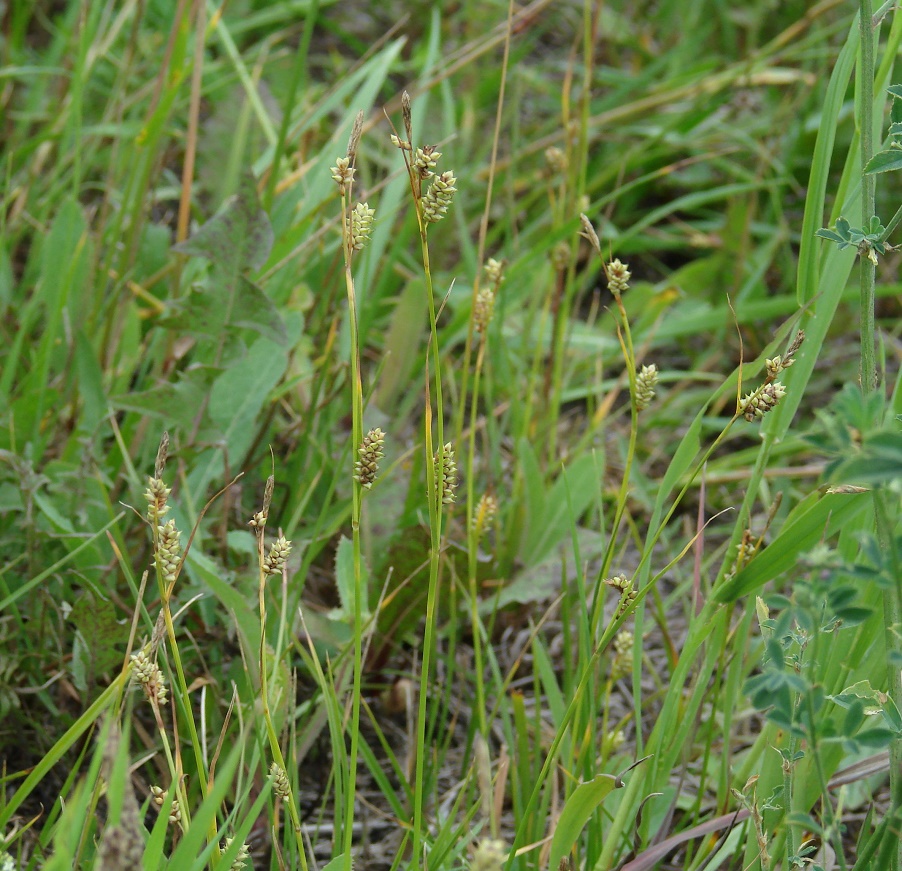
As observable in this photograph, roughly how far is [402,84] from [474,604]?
1875 mm

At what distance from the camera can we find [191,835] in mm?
561

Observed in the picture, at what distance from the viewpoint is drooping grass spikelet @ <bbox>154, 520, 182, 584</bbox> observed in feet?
2.04

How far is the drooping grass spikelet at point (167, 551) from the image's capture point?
0.62 metres

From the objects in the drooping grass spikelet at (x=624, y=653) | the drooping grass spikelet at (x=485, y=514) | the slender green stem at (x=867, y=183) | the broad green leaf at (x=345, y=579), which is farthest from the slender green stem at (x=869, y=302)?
the broad green leaf at (x=345, y=579)

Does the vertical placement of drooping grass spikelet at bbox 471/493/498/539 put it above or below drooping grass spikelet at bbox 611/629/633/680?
above

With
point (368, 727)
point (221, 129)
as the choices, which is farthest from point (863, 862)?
point (221, 129)

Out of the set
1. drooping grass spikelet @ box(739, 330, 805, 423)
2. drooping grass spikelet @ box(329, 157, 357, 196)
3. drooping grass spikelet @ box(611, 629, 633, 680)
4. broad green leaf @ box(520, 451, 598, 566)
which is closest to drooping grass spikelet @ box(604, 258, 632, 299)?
drooping grass spikelet @ box(739, 330, 805, 423)

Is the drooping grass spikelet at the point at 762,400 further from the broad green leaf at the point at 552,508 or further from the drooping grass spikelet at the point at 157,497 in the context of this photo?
the broad green leaf at the point at 552,508

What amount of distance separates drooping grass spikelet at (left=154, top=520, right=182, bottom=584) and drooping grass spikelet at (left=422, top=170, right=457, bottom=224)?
24cm

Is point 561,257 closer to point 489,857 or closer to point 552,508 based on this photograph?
point 552,508

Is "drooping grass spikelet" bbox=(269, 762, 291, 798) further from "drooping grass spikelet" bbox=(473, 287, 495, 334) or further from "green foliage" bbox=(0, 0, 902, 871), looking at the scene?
"drooping grass spikelet" bbox=(473, 287, 495, 334)

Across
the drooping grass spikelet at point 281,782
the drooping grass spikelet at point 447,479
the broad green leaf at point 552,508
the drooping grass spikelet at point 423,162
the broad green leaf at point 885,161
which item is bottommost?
the broad green leaf at point 552,508

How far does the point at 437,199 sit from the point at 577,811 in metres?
0.45

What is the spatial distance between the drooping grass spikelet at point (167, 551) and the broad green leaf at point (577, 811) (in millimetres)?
324
